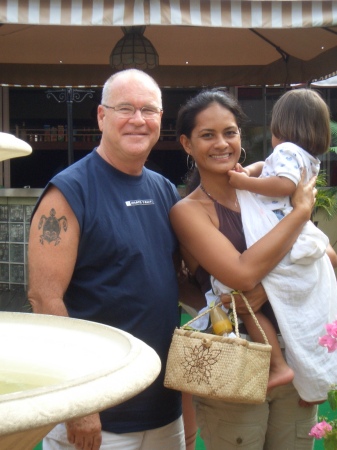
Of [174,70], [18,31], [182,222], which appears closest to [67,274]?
[182,222]

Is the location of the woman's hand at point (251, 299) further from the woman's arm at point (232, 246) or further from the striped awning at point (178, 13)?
the striped awning at point (178, 13)

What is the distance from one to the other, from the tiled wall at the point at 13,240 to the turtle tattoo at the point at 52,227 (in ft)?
16.0

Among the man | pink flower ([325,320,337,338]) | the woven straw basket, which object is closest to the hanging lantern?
the man

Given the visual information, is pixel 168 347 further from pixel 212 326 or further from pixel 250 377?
pixel 250 377

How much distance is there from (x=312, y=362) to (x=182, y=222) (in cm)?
69

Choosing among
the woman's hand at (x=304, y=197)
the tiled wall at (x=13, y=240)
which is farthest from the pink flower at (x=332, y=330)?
the tiled wall at (x=13, y=240)

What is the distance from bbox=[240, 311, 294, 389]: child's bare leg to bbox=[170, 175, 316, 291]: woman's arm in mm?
142

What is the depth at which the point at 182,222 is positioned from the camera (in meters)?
2.56

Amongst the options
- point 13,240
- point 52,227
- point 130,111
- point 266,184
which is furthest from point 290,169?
point 13,240

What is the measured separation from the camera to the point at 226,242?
8.07 feet

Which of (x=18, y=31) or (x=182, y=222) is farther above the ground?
(x=18, y=31)

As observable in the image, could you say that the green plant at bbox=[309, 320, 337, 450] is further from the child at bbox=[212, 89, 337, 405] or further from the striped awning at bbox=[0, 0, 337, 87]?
the striped awning at bbox=[0, 0, 337, 87]

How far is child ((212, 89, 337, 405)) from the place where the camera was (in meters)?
2.49

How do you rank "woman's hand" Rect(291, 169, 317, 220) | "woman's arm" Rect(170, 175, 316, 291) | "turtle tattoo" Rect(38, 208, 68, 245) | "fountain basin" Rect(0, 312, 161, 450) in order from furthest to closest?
"woman's hand" Rect(291, 169, 317, 220) < "woman's arm" Rect(170, 175, 316, 291) < "turtle tattoo" Rect(38, 208, 68, 245) < "fountain basin" Rect(0, 312, 161, 450)
